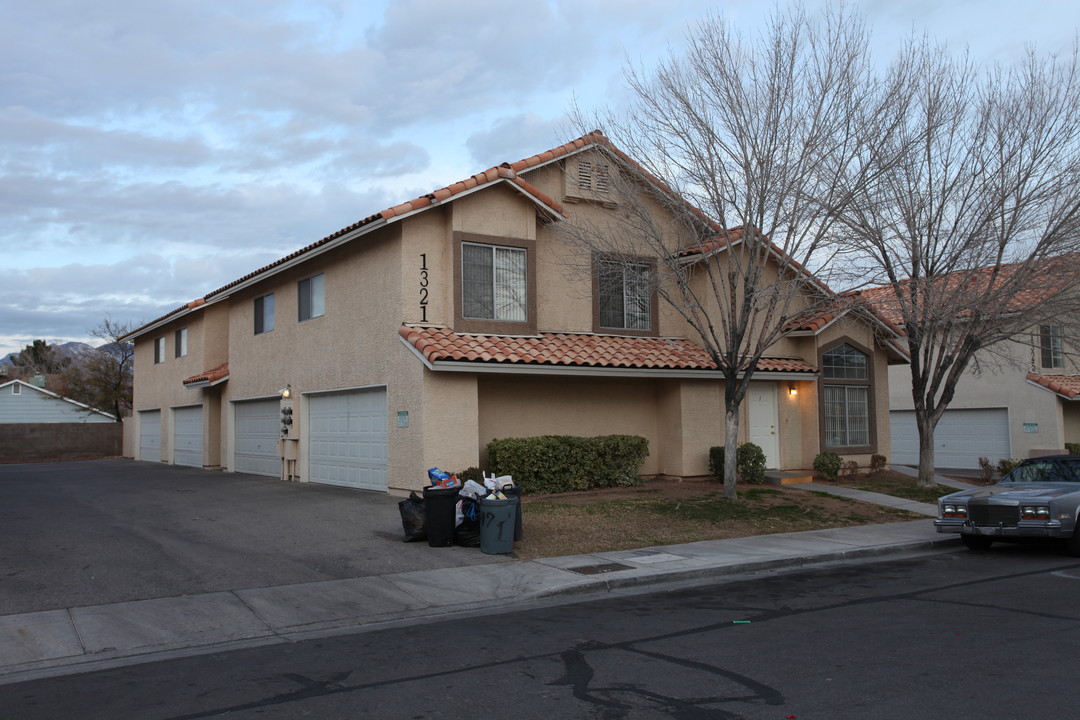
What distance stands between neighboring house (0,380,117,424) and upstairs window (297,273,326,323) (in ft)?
103

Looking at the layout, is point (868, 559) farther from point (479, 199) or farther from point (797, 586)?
point (479, 199)

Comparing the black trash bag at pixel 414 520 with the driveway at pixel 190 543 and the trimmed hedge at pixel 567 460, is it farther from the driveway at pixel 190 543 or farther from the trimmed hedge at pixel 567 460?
the trimmed hedge at pixel 567 460

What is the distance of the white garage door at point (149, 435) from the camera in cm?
3200

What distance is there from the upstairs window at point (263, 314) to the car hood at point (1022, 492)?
55.5 feet

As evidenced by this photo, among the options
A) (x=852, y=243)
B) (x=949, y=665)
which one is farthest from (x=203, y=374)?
(x=949, y=665)

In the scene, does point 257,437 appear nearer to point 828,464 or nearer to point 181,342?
point 181,342

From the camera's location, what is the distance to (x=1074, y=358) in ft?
87.7

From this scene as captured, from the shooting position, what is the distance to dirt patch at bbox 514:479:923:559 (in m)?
12.8

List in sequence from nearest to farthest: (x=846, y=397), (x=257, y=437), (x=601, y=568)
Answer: (x=601, y=568) → (x=846, y=397) → (x=257, y=437)

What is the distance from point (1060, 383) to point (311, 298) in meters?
21.7

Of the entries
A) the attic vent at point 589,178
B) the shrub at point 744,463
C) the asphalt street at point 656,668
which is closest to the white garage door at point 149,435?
the attic vent at point 589,178

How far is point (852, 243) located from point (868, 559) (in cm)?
737

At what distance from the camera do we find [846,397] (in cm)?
2172

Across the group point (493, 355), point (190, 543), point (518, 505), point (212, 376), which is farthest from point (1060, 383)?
point (212, 376)
